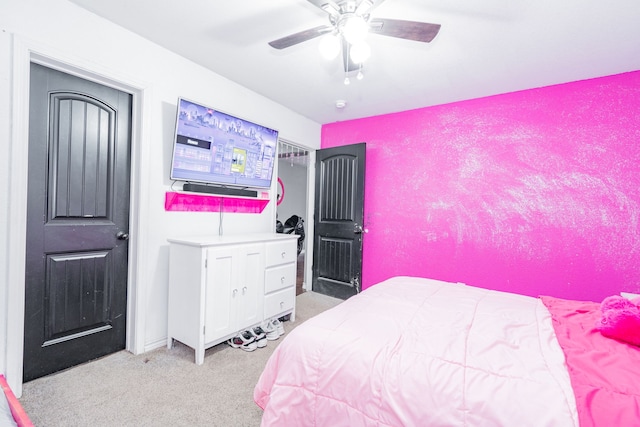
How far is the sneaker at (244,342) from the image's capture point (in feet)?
7.59

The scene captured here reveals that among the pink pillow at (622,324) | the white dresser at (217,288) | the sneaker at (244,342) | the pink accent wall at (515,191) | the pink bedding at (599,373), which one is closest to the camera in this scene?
the pink bedding at (599,373)

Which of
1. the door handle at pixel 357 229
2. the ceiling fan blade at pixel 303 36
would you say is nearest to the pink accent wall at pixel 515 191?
the door handle at pixel 357 229

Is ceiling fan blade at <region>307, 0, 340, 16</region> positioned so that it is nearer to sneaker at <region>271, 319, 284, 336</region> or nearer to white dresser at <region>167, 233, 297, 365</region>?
white dresser at <region>167, 233, 297, 365</region>

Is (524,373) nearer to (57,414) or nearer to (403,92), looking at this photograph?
(57,414)

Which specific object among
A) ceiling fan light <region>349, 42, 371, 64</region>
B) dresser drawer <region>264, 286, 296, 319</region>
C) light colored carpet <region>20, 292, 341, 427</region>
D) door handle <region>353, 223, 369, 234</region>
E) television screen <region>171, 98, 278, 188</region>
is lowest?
light colored carpet <region>20, 292, 341, 427</region>

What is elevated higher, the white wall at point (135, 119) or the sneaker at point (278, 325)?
the white wall at point (135, 119)

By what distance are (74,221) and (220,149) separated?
119cm

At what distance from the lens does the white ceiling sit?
1.76m

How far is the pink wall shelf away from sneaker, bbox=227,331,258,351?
3.80 feet

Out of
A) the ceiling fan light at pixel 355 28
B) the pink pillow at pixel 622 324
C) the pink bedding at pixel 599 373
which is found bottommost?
the pink bedding at pixel 599 373

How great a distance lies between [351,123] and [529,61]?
6.72ft

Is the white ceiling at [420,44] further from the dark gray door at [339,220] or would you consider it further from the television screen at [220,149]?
the dark gray door at [339,220]

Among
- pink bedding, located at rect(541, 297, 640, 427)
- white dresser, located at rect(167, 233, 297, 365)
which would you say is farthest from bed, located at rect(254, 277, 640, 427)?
white dresser, located at rect(167, 233, 297, 365)

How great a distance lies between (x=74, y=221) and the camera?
6.33ft
